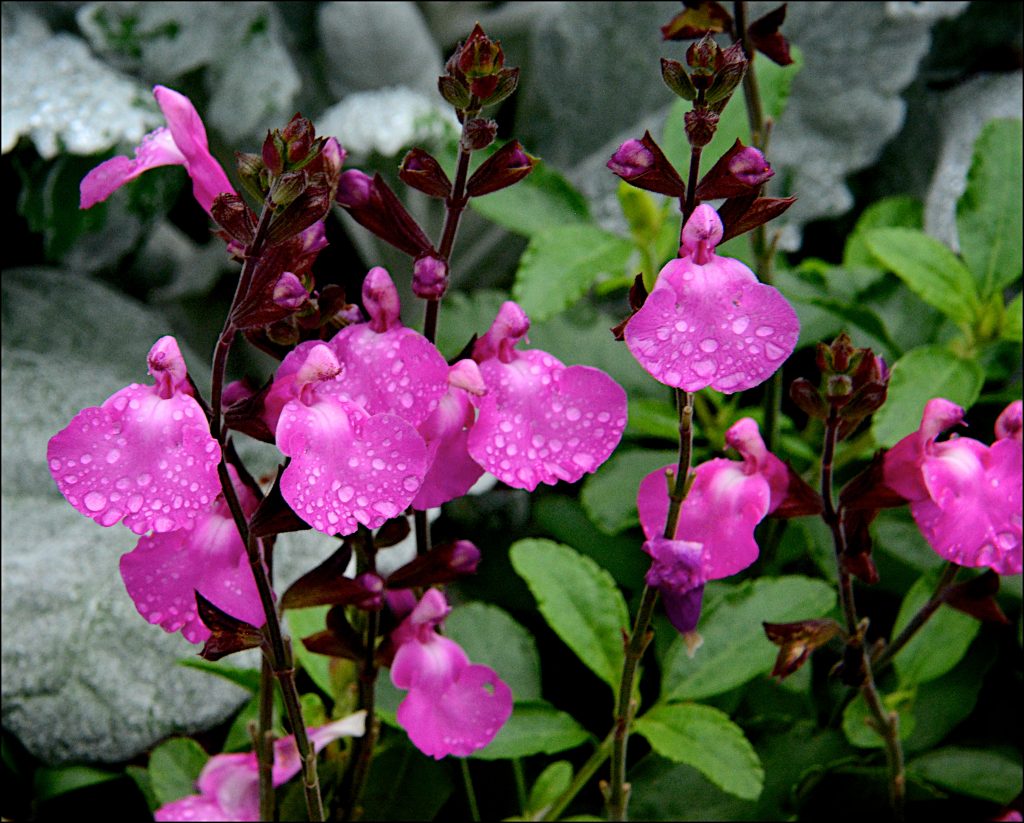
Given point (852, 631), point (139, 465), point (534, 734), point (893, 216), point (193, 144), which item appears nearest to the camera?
point (139, 465)

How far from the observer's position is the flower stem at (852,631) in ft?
2.24

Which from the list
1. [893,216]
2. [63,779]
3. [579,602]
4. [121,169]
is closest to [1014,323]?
[893,216]

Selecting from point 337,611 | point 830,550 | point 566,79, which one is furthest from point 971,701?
point 566,79

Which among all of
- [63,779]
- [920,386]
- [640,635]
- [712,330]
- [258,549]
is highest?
[712,330]

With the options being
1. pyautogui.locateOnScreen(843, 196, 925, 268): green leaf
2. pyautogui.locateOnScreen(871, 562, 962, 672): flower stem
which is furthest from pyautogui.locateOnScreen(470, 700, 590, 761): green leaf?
pyautogui.locateOnScreen(843, 196, 925, 268): green leaf

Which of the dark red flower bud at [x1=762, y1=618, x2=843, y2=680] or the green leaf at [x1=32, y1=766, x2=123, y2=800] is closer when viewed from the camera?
the dark red flower bud at [x1=762, y1=618, x2=843, y2=680]

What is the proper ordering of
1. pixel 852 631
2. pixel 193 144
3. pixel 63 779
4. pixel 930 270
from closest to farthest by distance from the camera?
pixel 193 144
pixel 852 631
pixel 63 779
pixel 930 270

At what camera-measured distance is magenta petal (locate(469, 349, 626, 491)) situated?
582 millimetres

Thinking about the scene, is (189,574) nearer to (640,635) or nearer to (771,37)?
(640,635)

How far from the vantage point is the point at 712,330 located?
0.52m

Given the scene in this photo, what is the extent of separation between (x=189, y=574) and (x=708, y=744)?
40 centimetres

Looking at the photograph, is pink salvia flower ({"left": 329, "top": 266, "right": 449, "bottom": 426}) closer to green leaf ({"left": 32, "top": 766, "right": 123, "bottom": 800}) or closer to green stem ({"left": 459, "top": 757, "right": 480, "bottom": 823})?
green stem ({"left": 459, "top": 757, "right": 480, "bottom": 823})

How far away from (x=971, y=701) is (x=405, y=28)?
1.03 m

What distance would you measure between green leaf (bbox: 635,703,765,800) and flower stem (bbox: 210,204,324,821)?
10.7 inches
